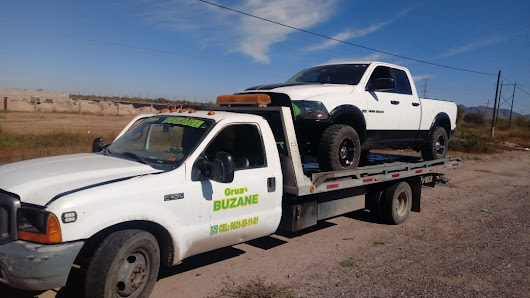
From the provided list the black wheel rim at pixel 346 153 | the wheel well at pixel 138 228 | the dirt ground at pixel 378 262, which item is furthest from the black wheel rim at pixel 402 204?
the wheel well at pixel 138 228

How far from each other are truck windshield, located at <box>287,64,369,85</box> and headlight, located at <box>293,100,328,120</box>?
128 centimetres

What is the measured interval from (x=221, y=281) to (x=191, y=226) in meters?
0.91

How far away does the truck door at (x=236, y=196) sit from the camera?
4.20 metres

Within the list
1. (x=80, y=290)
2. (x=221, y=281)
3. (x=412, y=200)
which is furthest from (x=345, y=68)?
(x=80, y=290)

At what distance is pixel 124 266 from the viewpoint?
11.8ft

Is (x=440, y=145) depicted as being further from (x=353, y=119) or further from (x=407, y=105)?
(x=353, y=119)

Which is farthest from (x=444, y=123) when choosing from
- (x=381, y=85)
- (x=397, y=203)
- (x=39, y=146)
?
(x=39, y=146)

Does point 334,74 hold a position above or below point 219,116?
above

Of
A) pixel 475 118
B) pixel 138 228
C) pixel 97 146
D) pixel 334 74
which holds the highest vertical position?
pixel 475 118

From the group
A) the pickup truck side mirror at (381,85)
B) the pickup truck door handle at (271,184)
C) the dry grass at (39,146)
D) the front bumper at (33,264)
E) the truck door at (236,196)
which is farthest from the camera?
the dry grass at (39,146)

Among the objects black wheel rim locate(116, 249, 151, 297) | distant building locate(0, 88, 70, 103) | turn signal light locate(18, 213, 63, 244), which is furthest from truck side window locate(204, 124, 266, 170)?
distant building locate(0, 88, 70, 103)

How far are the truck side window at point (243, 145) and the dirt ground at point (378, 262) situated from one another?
1.29 meters

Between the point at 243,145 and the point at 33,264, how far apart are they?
2531mm

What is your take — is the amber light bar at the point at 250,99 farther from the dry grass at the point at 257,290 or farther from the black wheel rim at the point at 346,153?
the dry grass at the point at 257,290
